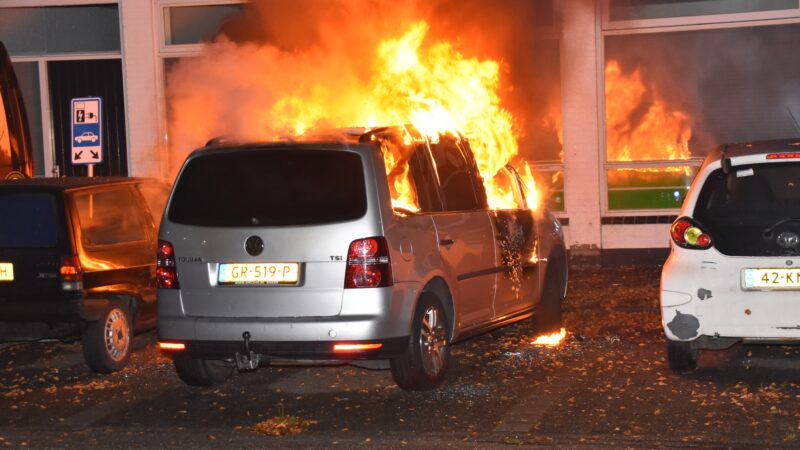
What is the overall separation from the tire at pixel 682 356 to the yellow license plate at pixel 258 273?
263cm

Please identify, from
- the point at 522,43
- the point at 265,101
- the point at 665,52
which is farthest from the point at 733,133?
the point at 265,101

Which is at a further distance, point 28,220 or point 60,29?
point 60,29

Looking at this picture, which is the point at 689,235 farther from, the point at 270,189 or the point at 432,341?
the point at 270,189

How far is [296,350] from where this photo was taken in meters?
7.74

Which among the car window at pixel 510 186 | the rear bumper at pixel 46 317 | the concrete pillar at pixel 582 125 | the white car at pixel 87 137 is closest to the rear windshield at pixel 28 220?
the rear bumper at pixel 46 317

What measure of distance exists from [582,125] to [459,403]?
8.77m

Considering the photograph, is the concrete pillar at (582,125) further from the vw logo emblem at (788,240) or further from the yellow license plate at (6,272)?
the yellow license plate at (6,272)

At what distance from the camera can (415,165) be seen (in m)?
8.48

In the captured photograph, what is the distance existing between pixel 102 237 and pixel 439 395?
3198 millimetres

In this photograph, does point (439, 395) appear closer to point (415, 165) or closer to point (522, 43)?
point (415, 165)

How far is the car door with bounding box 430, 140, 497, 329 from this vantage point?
8.61 m

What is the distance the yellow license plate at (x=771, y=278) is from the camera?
26.0 feet

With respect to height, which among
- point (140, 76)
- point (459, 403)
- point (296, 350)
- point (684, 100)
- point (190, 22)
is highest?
point (190, 22)

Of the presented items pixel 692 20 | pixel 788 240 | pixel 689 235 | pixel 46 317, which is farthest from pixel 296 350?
pixel 692 20
